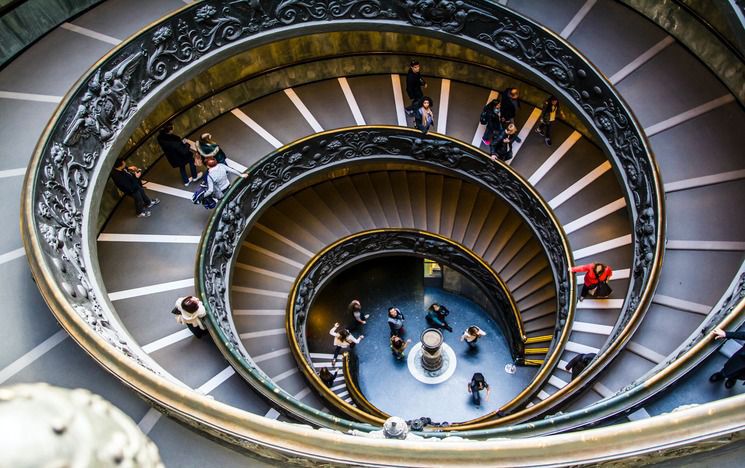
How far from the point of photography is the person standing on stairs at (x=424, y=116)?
36.9 ft

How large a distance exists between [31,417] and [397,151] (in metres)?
11.7

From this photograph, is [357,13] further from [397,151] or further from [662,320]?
[662,320]

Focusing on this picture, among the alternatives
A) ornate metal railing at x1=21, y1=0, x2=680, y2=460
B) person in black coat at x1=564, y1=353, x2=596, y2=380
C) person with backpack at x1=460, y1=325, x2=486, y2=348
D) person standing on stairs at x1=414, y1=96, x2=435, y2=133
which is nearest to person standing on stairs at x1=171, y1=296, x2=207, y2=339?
ornate metal railing at x1=21, y1=0, x2=680, y2=460

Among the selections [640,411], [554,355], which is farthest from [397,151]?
[640,411]

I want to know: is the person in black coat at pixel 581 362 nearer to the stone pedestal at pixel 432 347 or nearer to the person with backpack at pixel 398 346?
the stone pedestal at pixel 432 347

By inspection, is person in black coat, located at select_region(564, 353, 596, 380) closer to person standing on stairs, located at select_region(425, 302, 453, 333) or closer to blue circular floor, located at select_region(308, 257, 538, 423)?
blue circular floor, located at select_region(308, 257, 538, 423)

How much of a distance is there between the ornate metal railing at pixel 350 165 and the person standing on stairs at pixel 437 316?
162cm

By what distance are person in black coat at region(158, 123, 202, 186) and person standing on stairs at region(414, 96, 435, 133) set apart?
16.2 feet

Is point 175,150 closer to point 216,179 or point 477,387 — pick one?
point 216,179

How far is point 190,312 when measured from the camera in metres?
7.70

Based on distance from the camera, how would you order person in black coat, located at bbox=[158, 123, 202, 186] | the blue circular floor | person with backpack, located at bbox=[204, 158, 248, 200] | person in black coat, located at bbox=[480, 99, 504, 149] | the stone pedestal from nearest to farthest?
person with backpack, located at bbox=[204, 158, 248, 200]
person in black coat, located at bbox=[158, 123, 202, 186]
person in black coat, located at bbox=[480, 99, 504, 149]
the stone pedestal
the blue circular floor

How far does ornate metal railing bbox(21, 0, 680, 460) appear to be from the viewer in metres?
4.81

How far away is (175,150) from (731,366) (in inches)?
363

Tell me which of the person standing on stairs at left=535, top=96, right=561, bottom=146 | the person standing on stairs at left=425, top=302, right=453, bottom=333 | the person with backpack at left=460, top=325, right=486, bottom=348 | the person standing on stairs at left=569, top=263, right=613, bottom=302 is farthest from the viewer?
the person standing on stairs at left=425, top=302, right=453, bottom=333
